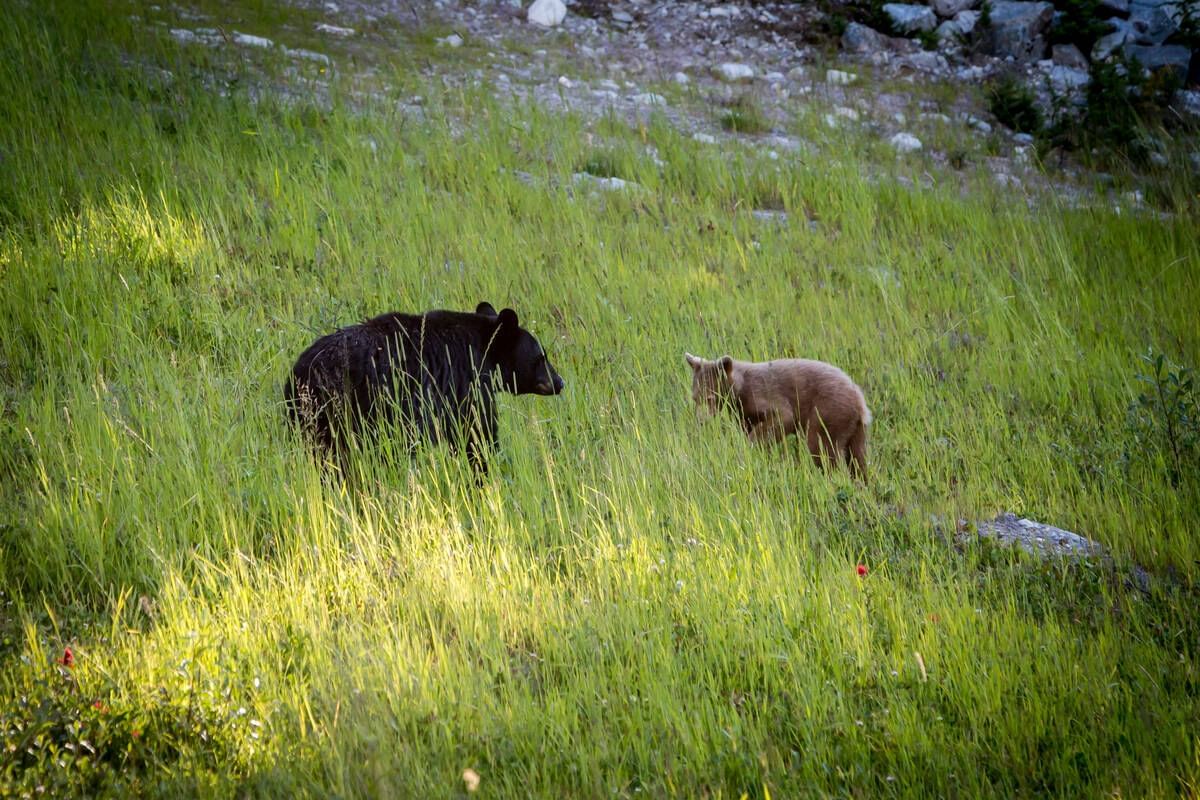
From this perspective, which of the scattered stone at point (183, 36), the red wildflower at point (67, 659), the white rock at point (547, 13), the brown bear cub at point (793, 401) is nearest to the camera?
the red wildflower at point (67, 659)

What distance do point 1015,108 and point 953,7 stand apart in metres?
3.78

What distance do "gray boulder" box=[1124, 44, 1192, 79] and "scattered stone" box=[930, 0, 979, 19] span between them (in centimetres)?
267

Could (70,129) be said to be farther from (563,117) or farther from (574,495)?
(574,495)

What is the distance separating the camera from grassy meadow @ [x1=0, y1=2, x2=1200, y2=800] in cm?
321

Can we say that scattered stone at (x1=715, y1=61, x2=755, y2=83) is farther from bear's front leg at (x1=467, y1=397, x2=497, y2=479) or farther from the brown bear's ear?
bear's front leg at (x1=467, y1=397, x2=497, y2=479)

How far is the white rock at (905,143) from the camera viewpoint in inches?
447

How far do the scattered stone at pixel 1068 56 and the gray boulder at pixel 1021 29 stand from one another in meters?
0.20

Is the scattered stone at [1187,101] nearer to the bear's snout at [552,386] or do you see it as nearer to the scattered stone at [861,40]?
the scattered stone at [861,40]

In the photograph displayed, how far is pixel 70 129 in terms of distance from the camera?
834cm

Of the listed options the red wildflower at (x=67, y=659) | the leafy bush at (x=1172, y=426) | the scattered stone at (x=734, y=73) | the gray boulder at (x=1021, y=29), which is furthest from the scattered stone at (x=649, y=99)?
the red wildflower at (x=67, y=659)

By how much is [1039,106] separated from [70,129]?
11489 mm

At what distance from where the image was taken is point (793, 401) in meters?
6.16

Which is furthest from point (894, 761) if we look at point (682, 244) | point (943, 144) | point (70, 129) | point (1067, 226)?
point (943, 144)

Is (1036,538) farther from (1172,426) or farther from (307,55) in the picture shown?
(307,55)
